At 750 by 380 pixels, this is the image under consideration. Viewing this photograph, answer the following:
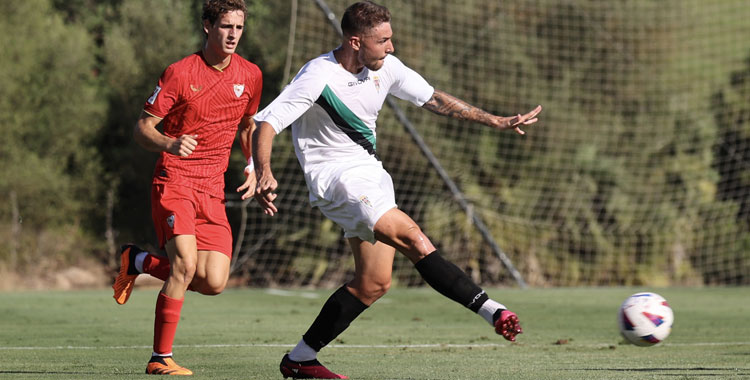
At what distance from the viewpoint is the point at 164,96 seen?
618 centimetres

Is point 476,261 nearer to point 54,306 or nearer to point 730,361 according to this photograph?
point 54,306

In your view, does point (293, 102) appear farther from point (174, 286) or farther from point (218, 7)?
point (174, 286)

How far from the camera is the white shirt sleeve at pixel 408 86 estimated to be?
6106 mm

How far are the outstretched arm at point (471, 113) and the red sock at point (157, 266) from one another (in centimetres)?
199

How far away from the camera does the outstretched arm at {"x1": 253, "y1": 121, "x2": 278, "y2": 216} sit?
525 centimetres

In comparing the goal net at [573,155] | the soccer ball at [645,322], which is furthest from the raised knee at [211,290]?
the goal net at [573,155]

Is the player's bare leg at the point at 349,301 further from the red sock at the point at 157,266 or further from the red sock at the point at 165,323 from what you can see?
the red sock at the point at 157,266

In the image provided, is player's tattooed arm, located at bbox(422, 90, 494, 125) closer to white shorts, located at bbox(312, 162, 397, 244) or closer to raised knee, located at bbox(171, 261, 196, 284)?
white shorts, located at bbox(312, 162, 397, 244)

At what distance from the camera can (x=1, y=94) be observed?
58.7 ft

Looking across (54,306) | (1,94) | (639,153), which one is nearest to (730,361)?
(54,306)

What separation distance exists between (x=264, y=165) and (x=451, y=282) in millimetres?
1133

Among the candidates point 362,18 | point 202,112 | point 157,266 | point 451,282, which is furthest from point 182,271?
point 362,18

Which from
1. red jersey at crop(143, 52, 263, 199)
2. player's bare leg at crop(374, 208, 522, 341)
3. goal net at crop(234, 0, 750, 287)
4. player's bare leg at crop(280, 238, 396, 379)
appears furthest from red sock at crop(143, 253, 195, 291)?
goal net at crop(234, 0, 750, 287)

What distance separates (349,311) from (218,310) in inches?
224
